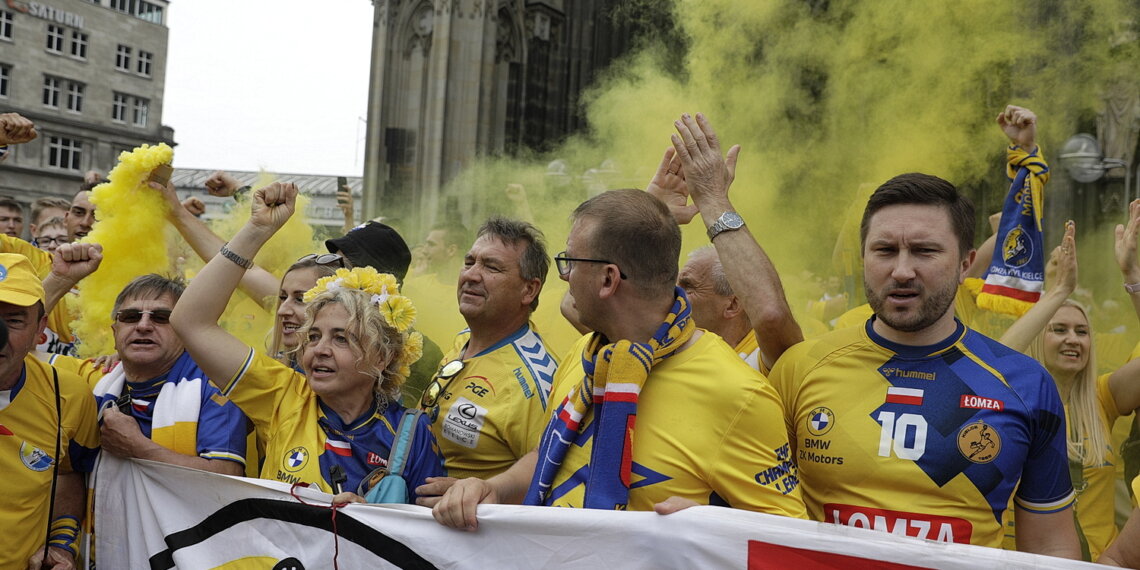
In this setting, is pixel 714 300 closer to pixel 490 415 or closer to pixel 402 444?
pixel 490 415

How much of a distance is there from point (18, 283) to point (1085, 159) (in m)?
10.3

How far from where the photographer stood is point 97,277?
202 inches

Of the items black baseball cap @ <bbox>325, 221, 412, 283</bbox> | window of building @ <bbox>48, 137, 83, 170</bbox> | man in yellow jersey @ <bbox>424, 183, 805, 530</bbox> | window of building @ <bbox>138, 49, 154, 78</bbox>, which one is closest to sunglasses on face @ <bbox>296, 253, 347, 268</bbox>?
black baseball cap @ <bbox>325, 221, 412, 283</bbox>

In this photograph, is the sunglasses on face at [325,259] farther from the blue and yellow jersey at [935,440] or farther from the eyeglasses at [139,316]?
the blue and yellow jersey at [935,440]

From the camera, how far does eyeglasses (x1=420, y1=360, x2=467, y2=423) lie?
3.74 metres

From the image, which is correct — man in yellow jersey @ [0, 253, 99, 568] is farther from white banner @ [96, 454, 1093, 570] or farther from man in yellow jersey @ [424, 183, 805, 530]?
man in yellow jersey @ [424, 183, 805, 530]

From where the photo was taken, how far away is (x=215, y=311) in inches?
134

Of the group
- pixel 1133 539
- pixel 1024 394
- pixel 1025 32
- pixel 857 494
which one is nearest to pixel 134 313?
pixel 857 494

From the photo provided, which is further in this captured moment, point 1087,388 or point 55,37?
point 55,37

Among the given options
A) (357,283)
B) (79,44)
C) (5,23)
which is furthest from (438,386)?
(79,44)

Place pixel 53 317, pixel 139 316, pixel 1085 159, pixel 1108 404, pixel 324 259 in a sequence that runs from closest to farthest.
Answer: pixel 139 316, pixel 324 259, pixel 1108 404, pixel 53 317, pixel 1085 159

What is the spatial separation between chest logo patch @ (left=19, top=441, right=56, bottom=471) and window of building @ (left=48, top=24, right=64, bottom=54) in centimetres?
5819

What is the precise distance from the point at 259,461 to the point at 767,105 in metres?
13.5

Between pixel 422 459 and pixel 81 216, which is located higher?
pixel 81 216
